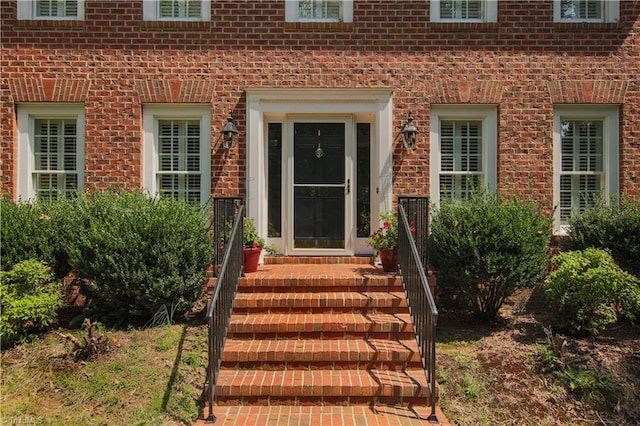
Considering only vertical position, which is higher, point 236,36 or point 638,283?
point 236,36

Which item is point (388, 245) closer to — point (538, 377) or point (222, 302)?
point (538, 377)

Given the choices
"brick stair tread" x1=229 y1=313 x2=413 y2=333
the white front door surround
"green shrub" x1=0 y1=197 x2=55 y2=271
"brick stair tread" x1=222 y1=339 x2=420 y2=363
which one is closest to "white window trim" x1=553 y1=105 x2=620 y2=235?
the white front door surround

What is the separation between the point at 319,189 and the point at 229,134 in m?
1.61

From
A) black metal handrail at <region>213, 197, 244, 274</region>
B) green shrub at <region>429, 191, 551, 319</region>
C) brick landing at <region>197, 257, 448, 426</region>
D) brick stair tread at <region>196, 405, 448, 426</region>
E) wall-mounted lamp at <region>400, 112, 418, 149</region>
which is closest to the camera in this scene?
brick stair tread at <region>196, 405, 448, 426</region>

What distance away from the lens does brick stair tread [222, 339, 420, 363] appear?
4457mm

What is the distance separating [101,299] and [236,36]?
422cm

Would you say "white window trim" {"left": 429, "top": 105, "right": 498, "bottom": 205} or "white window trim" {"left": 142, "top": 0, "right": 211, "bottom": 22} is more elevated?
"white window trim" {"left": 142, "top": 0, "right": 211, "bottom": 22}

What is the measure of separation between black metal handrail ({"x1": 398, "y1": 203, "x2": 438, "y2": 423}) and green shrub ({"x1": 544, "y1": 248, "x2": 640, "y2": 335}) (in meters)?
1.71

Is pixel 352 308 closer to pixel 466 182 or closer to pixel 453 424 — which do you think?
pixel 453 424

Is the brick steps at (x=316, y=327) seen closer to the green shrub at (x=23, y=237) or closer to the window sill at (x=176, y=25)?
the green shrub at (x=23, y=237)

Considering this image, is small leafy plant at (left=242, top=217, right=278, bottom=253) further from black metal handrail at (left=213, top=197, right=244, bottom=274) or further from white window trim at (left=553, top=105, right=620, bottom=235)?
white window trim at (left=553, top=105, right=620, bottom=235)

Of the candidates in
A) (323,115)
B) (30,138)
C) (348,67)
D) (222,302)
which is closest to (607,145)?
(348,67)

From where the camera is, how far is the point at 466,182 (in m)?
7.01

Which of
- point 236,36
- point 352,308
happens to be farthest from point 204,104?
point 352,308
